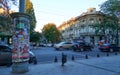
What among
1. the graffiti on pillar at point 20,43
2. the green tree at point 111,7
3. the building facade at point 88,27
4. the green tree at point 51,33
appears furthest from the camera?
the green tree at point 51,33

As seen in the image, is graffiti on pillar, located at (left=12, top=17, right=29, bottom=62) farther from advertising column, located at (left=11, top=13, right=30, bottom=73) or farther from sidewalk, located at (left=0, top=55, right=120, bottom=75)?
sidewalk, located at (left=0, top=55, right=120, bottom=75)

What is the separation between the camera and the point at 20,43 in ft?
45.8

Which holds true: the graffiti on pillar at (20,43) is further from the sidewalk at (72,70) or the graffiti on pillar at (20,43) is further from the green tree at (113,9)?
the green tree at (113,9)

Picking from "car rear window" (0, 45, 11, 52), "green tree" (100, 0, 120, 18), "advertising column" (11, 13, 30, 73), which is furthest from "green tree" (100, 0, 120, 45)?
"advertising column" (11, 13, 30, 73)

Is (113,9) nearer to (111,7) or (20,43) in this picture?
(111,7)

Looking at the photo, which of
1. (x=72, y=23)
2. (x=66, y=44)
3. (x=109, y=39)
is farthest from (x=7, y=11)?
(x=72, y=23)

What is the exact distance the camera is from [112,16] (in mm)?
54000

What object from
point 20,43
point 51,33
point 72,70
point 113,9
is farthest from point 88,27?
point 20,43

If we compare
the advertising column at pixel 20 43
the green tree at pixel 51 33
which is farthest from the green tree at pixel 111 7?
the green tree at pixel 51 33

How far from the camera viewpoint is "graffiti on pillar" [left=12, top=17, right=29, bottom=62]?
13790 millimetres

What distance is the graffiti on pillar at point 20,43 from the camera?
1379 cm

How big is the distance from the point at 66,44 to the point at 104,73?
1484 inches

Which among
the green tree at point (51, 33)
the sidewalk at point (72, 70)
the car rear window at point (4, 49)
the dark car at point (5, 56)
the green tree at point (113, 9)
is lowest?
the sidewalk at point (72, 70)

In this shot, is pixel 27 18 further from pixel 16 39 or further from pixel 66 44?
pixel 66 44
